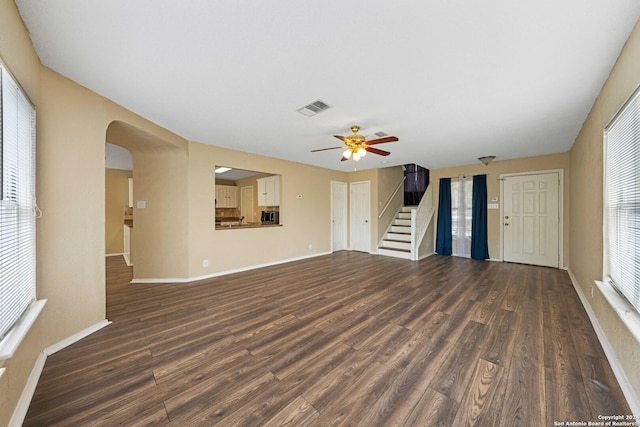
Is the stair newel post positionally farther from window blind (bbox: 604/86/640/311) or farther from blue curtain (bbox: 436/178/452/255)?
window blind (bbox: 604/86/640/311)

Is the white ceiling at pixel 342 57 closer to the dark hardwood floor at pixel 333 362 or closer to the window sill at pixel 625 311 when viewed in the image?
the window sill at pixel 625 311

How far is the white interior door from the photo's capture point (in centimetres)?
830

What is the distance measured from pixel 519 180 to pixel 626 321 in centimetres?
506

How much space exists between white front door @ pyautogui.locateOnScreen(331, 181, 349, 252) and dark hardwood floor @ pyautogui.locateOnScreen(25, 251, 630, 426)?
3.63 metres

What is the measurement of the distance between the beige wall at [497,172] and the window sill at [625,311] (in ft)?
13.0

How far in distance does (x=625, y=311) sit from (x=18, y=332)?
3.82 meters

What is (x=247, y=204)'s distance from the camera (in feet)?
27.9

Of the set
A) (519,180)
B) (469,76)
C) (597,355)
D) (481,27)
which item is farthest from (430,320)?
(519,180)

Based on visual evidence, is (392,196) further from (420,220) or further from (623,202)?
(623,202)

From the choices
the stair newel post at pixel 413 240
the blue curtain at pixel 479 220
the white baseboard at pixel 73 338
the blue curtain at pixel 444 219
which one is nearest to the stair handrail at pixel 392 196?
the stair newel post at pixel 413 240

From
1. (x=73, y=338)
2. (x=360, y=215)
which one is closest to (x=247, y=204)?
(x=360, y=215)

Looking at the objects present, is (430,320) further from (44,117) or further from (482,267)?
(44,117)

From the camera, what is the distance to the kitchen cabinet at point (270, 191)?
590 cm

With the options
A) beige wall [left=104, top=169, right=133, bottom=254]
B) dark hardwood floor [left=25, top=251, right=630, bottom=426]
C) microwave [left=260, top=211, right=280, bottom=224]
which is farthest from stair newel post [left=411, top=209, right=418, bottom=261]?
beige wall [left=104, top=169, right=133, bottom=254]
